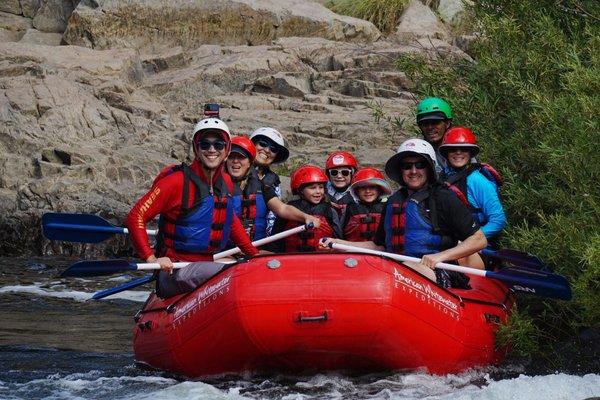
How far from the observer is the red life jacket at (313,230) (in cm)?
877

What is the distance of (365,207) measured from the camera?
8836 millimetres

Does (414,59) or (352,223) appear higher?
(414,59)

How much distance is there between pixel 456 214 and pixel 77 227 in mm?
2688

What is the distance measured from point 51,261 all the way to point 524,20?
287 inches

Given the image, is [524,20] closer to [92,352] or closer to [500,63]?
[500,63]

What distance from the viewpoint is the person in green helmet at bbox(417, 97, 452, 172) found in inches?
342

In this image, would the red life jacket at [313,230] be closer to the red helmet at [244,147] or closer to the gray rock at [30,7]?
the red helmet at [244,147]

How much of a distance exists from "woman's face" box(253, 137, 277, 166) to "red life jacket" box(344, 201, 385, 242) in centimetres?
87

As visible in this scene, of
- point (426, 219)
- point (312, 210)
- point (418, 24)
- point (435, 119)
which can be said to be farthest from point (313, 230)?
point (418, 24)

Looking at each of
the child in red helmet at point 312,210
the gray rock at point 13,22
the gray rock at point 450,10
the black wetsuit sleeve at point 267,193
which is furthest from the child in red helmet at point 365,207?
the gray rock at point 13,22

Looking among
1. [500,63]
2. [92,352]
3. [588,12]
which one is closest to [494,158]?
[500,63]

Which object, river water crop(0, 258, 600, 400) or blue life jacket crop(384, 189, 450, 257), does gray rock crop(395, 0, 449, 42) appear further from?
blue life jacket crop(384, 189, 450, 257)

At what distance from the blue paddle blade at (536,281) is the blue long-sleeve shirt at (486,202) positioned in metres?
0.68

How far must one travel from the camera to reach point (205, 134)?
23.8 ft
